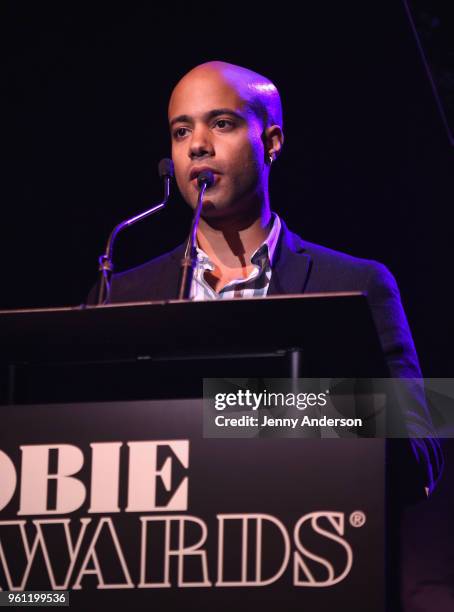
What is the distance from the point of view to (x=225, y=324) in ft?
4.75

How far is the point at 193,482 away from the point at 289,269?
3.90 feet

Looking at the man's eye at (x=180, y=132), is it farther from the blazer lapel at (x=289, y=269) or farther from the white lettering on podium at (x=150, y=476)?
the white lettering on podium at (x=150, y=476)

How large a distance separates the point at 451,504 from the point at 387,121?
137cm

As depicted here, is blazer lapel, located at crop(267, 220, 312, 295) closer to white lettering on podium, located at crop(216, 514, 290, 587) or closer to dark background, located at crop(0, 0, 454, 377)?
dark background, located at crop(0, 0, 454, 377)

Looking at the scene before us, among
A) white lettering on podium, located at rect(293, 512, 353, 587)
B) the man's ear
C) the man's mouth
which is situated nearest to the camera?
white lettering on podium, located at rect(293, 512, 353, 587)

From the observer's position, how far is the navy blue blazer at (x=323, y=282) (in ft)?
7.51

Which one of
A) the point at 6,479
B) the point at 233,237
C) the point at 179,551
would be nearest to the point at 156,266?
the point at 233,237

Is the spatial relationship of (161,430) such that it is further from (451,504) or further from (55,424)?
(451,504)

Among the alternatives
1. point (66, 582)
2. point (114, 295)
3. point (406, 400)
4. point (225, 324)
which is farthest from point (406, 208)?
point (66, 582)

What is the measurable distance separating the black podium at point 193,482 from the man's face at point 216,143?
3.35ft

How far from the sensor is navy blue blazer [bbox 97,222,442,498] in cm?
229

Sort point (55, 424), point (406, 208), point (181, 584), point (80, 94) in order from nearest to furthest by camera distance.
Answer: point (181, 584) < point (55, 424) < point (406, 208) < point (80, 94)

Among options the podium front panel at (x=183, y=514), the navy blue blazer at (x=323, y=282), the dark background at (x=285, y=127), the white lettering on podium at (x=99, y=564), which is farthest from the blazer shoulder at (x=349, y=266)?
the white lettering on podium at (x=99, y=564)

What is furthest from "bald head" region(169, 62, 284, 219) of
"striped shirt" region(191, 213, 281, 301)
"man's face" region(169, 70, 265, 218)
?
"striped shirt" region(191, 213, 281, 301)
